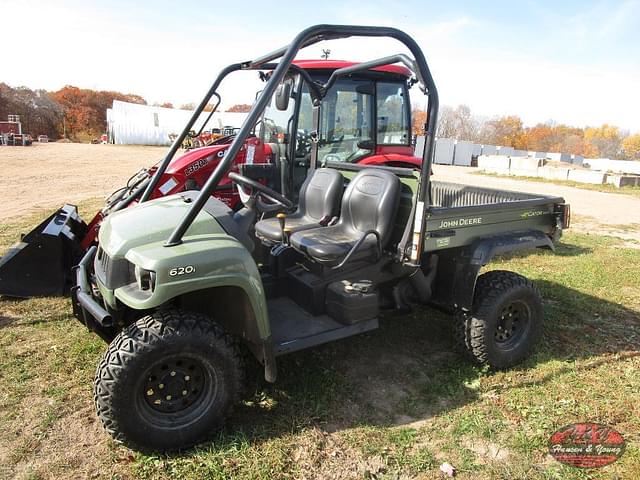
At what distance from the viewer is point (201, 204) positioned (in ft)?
7.56

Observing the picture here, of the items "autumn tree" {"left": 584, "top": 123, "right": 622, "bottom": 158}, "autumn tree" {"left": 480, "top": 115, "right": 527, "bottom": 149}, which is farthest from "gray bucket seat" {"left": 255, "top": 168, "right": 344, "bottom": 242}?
"autumn tree" {"left": 584, "top": 123, "right": 622, "bottom": 158}

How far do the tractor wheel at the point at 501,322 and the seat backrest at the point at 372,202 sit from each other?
808 millimetres

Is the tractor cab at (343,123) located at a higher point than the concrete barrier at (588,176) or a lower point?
higher

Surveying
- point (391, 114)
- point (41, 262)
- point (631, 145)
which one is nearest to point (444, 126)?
point (631, 145)

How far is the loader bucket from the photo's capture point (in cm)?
401

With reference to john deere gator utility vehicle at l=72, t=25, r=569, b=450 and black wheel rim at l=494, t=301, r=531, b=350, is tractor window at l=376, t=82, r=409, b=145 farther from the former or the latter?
black wheel rim at l=494, t=301, r=531, b=350

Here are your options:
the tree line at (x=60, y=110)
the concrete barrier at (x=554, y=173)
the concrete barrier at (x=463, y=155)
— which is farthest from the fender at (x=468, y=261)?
the tree line at (x=60, y=110)

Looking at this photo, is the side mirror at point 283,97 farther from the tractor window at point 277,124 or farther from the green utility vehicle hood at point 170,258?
the tractor window at point 277,124

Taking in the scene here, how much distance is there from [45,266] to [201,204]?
2654 millimetres

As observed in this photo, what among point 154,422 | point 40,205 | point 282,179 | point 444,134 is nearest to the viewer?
point 154,422

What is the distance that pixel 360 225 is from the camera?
3.37 meters

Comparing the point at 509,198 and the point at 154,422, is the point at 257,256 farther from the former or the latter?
the point at 509,198

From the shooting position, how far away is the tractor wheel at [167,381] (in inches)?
88.3

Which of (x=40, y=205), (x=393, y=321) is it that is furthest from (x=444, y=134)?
(x=393, y=321)
